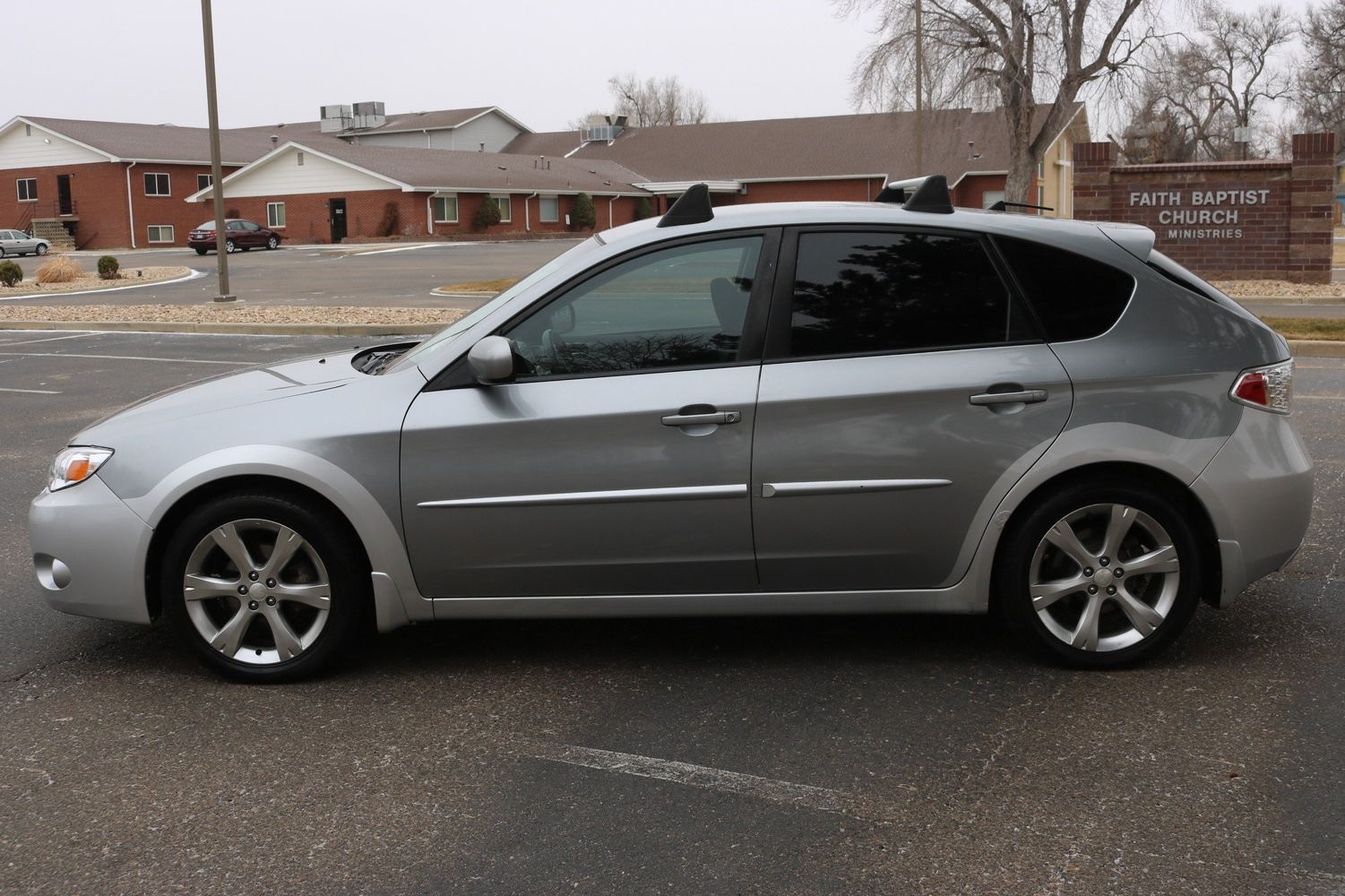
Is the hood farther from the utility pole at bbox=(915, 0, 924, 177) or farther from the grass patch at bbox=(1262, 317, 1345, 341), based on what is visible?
the utility pole at bbox=(915, 0, 924, 177)

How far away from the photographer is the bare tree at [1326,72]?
71.8 m

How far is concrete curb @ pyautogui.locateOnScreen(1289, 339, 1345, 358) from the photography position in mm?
14727

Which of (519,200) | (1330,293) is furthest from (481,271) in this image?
(519,200)

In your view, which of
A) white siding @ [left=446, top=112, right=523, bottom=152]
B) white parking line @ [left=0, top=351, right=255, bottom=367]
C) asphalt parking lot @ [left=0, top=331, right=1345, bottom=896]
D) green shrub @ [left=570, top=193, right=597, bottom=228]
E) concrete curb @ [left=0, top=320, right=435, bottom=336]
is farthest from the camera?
white siding @ [left=446, top=112, right=523, bottom=152]

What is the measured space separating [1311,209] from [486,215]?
4378 cm

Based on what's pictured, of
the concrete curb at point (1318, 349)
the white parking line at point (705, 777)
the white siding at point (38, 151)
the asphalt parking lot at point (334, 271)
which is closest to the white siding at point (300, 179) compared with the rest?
the asphalt parking lot at point (334, 271)

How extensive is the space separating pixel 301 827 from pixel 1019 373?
269cm

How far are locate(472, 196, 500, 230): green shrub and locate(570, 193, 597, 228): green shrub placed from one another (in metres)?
5.06

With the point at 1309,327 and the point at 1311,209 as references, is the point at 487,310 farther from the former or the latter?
the point at 1311,209

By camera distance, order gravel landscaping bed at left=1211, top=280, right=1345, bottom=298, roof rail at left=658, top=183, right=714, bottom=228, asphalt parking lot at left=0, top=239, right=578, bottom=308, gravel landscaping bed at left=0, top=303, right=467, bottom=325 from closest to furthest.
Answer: roof rail at left=658, top=183, right=714, bottom=228
gravel landscaping bed at left=0, top=303, right=467, bottom=325
gravel landscaping bed at left=1211, top=280, right=1345, bottom=298
asphalt parking lot at left=0, top=239, right=578, bottom=308

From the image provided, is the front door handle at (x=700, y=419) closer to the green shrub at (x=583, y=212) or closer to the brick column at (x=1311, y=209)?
the brick column at (x=1311, y=209)

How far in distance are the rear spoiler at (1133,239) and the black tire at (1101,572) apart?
834 mm

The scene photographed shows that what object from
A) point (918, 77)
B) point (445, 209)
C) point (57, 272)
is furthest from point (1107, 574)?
point (445, 209)

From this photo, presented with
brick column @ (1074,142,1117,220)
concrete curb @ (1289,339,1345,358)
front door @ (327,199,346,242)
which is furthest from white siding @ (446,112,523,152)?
concrete curb @ (1289,339,1345,358)
